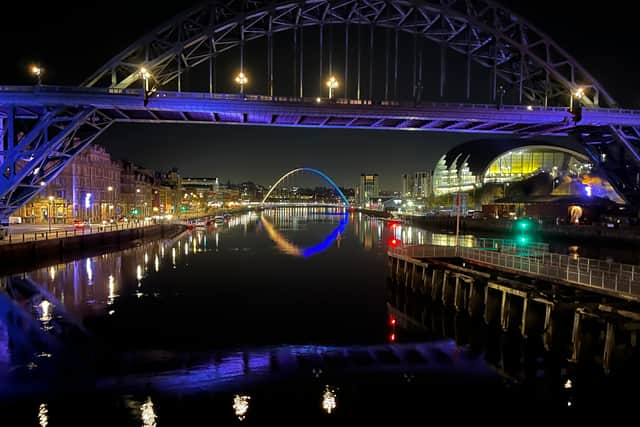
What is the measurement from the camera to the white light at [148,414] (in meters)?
14.2

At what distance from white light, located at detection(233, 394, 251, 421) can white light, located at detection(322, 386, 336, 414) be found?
97.2 inches

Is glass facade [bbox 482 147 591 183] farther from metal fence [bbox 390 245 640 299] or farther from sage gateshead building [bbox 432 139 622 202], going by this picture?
metal fence [bbox 390 245 640 299]

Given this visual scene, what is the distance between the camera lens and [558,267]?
23344 mm

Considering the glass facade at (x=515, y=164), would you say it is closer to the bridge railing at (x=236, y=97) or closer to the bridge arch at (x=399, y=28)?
the bridge arch at (x=399, y=28)

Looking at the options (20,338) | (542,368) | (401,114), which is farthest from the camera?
(401,114)

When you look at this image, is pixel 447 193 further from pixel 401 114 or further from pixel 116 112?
pixel 116 112

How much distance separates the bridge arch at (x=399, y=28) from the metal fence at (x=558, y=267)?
1737 cm

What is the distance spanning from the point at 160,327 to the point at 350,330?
9.70m

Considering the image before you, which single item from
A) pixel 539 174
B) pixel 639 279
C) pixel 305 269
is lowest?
pixel 305 269

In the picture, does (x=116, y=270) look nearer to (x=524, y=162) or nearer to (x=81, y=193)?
(x=81, y=193)

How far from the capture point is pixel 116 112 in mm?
35469

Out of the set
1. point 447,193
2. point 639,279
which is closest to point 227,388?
point 639,279

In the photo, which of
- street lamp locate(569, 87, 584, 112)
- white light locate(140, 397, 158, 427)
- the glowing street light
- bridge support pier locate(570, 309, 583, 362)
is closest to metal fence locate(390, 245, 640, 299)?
bridge support pier locate(570, 309, 583, 362)

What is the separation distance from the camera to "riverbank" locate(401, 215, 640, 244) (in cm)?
5256
